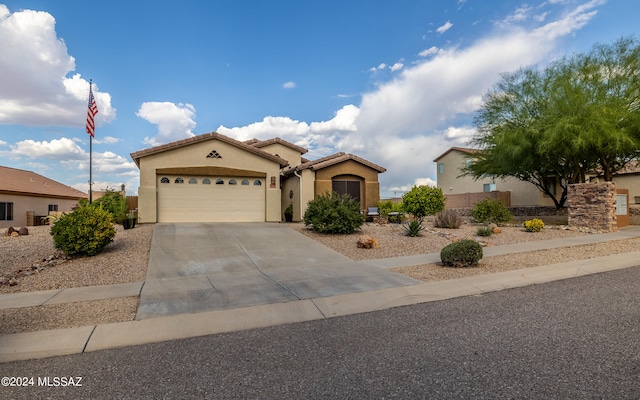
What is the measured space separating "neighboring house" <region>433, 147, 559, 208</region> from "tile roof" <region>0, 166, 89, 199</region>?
103ft

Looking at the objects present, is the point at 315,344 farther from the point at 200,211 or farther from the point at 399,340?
the point at 200,211

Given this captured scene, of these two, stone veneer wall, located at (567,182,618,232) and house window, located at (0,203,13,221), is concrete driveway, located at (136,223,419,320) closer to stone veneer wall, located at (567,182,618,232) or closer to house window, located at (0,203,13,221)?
stone veneer wall, located at (567,182,618,232)

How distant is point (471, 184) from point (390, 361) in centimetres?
3474

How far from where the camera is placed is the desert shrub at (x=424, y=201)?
1855cm

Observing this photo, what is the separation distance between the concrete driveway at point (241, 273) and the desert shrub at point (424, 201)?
24.2ft

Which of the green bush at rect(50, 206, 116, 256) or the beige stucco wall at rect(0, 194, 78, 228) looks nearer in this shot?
the green bush at rect(50, 206, 116, 256)

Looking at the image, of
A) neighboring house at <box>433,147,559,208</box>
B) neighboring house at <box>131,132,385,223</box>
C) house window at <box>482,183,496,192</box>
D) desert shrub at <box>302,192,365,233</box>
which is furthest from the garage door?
house window at <box>482,183,496,192</box>

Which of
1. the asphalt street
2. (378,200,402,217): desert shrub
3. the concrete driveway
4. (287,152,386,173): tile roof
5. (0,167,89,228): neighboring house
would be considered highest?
(287,152,386,173): tile roof

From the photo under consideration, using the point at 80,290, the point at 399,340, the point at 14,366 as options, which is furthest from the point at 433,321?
the point at 80,290

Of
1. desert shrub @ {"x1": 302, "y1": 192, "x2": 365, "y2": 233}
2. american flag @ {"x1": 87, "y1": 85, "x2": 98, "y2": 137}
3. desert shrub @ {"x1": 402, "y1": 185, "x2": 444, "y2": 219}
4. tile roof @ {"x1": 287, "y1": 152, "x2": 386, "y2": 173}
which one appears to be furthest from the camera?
tile roof @ {"x1": 287, "y1": 152, "x2": 386, "y2": 173}

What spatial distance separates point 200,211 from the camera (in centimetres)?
1814

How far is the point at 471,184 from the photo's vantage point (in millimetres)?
35750

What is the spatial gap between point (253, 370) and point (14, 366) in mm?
2908

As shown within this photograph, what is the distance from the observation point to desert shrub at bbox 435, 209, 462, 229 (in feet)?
56.4
